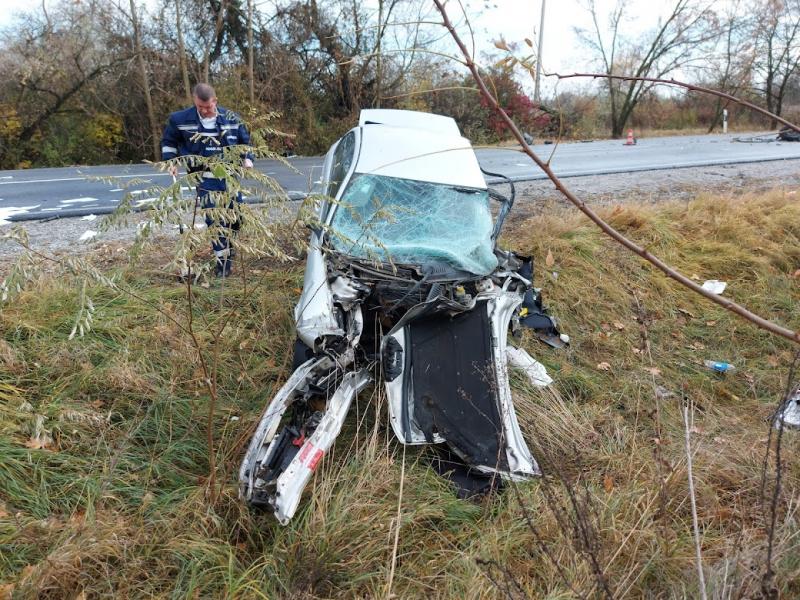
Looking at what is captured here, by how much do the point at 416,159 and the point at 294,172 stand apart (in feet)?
16.7

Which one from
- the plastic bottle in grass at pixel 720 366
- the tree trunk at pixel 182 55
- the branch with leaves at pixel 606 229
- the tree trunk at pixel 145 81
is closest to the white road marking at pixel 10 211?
the branch with leaves at pixel 606 229

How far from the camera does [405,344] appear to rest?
10.9ft

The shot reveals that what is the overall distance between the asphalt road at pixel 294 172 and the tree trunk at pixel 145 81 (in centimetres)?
249

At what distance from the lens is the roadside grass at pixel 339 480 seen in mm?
2256

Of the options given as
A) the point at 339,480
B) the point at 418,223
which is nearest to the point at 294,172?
the point at 418,223

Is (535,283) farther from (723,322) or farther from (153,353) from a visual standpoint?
(153,353)

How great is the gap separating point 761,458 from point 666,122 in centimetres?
2793

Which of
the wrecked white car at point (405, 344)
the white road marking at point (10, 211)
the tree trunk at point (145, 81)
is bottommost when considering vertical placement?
the wrecked white car at point (405, 344)

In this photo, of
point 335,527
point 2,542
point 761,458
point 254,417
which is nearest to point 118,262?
point 254,417

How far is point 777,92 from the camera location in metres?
27.3

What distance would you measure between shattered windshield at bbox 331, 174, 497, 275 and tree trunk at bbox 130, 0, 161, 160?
37.9 feet

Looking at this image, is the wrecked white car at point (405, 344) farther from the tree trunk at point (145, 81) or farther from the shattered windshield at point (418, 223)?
the tree trunk at point (145, 81)

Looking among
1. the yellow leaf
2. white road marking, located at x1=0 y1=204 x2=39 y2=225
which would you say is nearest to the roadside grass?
the yellow leaf

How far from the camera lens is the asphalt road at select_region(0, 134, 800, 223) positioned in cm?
652
